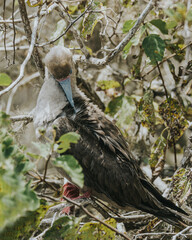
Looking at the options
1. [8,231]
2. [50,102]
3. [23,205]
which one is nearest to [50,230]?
[8,231]

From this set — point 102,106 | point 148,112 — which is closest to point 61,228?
point 148,112

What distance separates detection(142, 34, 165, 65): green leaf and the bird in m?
0.71

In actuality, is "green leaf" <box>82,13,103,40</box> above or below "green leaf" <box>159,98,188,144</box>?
above

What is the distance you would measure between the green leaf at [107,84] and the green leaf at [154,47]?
884 mm

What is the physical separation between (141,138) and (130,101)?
643 millimetres

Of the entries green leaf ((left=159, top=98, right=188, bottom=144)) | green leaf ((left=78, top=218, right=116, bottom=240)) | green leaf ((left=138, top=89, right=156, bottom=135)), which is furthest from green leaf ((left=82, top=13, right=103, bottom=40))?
green leaf ((left=78, top=218, right=116, bottom=240))

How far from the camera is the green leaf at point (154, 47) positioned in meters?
2.71

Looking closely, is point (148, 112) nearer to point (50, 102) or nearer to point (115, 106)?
point (115, 106)

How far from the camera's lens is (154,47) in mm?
2719

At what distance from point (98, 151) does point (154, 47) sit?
1073 mm

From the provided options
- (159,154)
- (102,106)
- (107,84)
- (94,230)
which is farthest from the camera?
(102,106)

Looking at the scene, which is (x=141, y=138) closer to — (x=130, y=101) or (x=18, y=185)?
(x=130, y=101)

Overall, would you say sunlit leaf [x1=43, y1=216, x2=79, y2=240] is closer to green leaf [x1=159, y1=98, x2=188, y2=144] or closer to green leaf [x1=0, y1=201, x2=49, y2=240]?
green leaf [x1=0, y1=201, x2=49, y2=240]

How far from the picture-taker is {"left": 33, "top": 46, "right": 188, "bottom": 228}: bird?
2.48m
